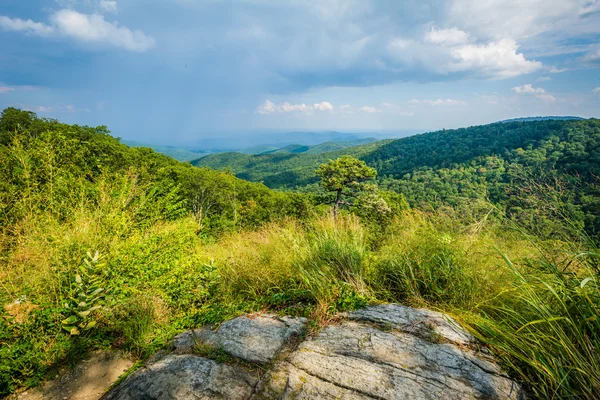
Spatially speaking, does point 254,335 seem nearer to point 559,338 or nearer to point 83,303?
point 83,303

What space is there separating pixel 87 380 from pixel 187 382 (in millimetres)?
1348

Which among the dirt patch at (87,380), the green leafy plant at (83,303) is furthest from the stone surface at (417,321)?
the green leafy plant at (83,303)

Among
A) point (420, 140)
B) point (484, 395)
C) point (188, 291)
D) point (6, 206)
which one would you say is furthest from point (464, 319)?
point (420, 140)

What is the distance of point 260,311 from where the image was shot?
3068mm

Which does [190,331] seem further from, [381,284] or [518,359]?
→ [518,359]

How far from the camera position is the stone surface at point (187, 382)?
1879 millimetres

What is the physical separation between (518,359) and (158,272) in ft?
14.0

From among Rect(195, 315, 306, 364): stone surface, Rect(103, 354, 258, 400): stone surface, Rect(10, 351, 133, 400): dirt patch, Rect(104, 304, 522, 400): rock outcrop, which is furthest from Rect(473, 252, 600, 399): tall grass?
Rect(10, 351, 133, 400): dirt patch

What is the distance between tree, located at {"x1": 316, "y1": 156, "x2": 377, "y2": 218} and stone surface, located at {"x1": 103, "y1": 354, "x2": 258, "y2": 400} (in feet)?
53.8

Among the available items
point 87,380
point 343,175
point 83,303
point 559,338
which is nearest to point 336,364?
point 559,338

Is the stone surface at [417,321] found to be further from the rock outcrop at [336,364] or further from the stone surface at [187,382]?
the stone surface at [187,382]

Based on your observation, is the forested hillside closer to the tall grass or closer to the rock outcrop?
the tall grass

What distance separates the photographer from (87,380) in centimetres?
249

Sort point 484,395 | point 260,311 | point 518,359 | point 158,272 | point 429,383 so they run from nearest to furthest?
point 484,395
point 429,383
point 518,359
point 260,311
point 158,272
